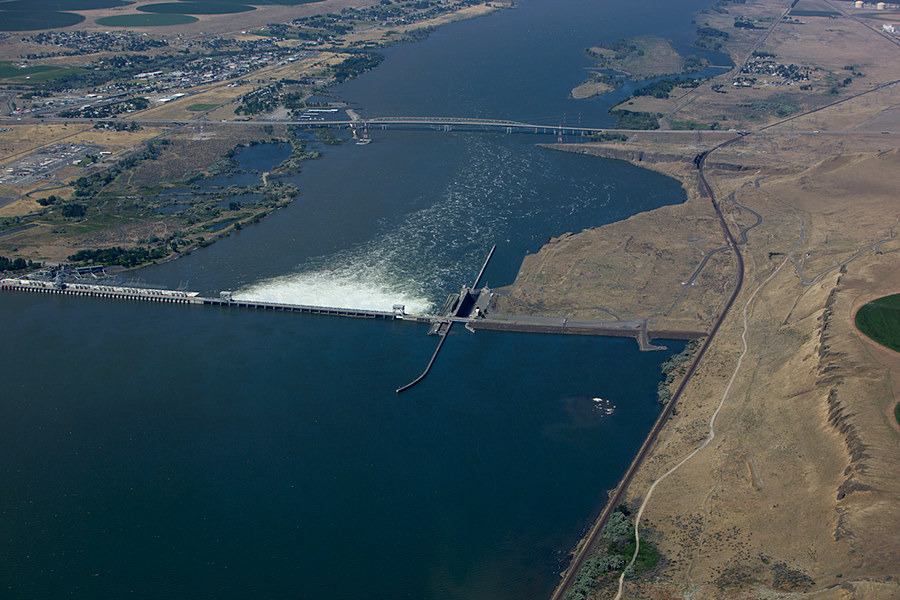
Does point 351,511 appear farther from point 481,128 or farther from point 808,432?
point 481,128

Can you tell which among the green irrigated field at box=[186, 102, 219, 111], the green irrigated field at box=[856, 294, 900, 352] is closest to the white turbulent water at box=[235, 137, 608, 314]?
the green irrigated field at box=[856, 294, 900, 352]

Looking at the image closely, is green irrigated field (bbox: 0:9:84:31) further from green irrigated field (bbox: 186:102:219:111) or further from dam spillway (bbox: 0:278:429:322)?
dam spillway (bbox: 0:278:429:322)

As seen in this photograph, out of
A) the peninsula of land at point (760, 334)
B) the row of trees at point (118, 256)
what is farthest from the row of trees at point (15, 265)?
the peninsula of land at point (760, 334)

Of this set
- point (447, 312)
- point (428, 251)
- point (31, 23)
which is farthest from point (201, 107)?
point (31, 23)

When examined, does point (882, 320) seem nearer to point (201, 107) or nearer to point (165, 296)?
point (165, 296)

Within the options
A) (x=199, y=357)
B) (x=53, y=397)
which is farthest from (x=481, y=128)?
(x=53, y=397)

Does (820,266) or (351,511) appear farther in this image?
(820,266)
